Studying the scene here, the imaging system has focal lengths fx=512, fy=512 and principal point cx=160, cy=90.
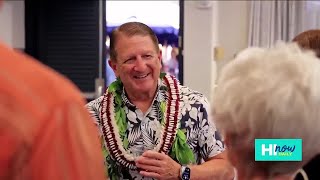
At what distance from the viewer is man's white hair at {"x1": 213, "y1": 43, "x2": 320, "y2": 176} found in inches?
37.4

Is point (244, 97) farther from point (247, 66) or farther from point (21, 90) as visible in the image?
point (21, 90)

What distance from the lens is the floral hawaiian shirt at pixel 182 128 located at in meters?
1.79

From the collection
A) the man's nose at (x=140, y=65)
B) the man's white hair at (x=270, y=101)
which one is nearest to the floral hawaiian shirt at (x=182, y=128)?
the man's nose at (x=140, y=65)

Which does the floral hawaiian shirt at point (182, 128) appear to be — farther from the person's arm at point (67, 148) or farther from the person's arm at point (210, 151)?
the person's arm at point (67, 148)

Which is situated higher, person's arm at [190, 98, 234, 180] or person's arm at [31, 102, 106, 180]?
person's arm at [31, 102, 106, 180]

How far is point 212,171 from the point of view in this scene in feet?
5.81

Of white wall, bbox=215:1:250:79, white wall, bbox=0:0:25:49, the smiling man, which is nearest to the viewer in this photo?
the smiling man

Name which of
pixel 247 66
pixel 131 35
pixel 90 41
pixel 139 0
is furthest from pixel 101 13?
pixel 247 66

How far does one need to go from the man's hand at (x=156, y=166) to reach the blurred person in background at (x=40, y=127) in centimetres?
111

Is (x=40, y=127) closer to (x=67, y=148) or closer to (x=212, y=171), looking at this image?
→ (x=67, y=148)

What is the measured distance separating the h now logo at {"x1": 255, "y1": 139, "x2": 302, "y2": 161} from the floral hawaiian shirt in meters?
0.77

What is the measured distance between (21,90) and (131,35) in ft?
4.27

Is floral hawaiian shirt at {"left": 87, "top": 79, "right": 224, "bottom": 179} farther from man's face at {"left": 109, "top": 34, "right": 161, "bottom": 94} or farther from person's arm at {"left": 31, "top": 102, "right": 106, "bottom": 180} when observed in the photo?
person's arm at {"left": 31, "top": 102, "right": 106, "bottom": 180}

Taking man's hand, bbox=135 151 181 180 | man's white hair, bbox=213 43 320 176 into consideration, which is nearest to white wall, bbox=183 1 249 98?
man's hand, bbox=135 151 181 180
